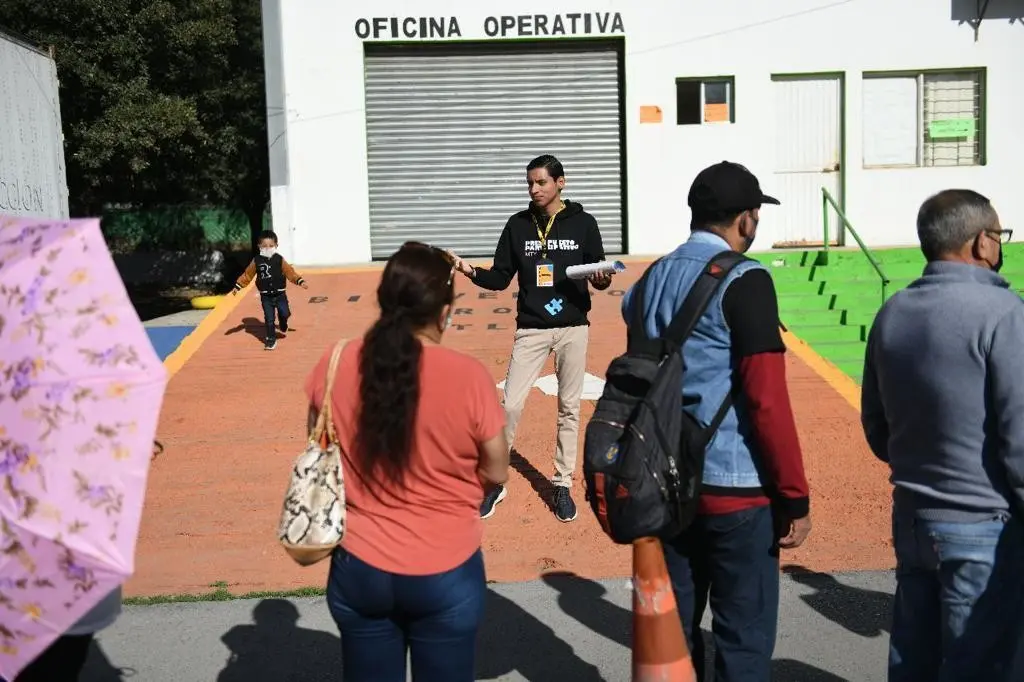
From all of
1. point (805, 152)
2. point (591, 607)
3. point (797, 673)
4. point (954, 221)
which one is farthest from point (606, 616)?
point (805, 152)

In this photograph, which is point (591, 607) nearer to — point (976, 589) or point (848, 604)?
point (848, 604)

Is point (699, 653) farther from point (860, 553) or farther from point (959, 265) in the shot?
point (860, 553)

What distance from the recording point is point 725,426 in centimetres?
344

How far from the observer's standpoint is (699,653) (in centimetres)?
379

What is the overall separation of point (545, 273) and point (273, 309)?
5.00 metres

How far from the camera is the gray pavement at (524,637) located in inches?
187

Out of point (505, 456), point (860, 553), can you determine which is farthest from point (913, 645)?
point (860, 553)

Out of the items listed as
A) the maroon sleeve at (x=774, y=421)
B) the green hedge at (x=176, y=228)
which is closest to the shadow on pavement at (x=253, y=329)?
the maroon sleeve at (x=774, y=421)

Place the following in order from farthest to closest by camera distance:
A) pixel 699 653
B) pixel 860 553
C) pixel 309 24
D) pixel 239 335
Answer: pixel 309 24 → pixel 239 335 → pixel 860 553 → pixel 699 653

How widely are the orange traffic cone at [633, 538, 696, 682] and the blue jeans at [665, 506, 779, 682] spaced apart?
170 mm

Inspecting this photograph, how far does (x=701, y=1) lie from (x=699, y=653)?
13.2m

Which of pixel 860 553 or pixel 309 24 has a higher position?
pixel 309 24

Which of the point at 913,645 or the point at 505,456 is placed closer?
the point at 505,456

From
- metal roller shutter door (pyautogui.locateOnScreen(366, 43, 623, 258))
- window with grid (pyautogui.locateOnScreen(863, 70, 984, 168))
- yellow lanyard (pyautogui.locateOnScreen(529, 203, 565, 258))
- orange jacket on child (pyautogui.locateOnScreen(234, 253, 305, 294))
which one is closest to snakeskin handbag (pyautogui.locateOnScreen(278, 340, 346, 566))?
yellow lanyard (pyautogui.locateOnScreen(529, 203, 565, 258))
